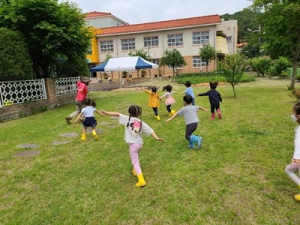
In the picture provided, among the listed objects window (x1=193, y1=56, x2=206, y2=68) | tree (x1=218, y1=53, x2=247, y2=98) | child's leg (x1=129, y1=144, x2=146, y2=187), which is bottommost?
child's leg (x1=129, y1=144, x2=146, y2=187)

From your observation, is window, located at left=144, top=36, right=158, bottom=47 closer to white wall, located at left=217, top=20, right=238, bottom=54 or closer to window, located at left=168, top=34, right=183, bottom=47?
window, located at left=168, top=34, right=183, bottom=47

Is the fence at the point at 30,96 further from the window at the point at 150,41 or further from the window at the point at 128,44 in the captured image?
the window at the point at 128,44

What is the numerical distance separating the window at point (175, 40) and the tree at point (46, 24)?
22.4 metres

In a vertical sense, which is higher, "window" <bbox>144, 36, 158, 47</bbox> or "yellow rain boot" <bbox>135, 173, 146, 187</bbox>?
"window" <bbox>144, 36, 158, 47</bbox>

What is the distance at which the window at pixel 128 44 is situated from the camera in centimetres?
3478

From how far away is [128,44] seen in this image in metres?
35.1

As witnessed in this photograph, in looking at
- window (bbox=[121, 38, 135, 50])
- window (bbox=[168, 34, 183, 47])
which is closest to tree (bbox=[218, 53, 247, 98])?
window (bbox=[168, 34, 183, 47])

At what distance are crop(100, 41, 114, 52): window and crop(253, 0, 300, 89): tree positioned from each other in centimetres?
2513

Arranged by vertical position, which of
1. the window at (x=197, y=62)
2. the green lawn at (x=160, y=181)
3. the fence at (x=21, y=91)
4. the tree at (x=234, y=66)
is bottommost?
the green lawn at (x=160, y=181)

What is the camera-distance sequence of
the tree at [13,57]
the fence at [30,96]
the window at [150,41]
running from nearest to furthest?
the tree at [13,57] < the fence at [30,96] < the window at [150,41]

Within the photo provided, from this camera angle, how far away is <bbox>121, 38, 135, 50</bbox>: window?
3478 centimetres

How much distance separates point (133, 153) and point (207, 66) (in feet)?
99.5

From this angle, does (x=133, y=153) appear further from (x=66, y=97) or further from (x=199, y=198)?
(x=66, y=97)

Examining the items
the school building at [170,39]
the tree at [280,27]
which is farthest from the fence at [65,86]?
the school building at [170,39]
